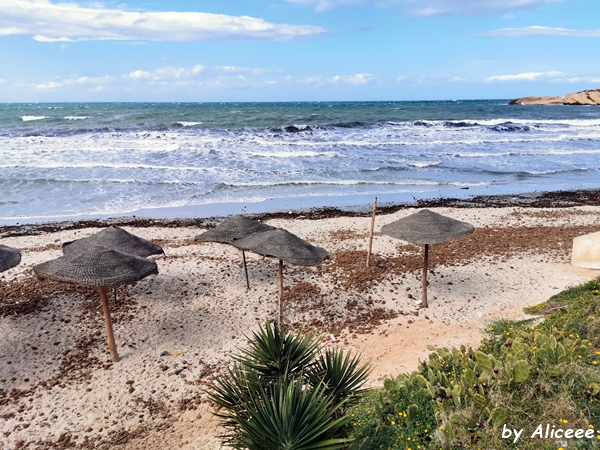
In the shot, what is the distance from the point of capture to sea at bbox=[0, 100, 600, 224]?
22.1 m

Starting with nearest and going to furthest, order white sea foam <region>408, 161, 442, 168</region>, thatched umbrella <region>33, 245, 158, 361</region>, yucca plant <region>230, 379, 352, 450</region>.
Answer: yucca plant <region>230, 379, 352, 450</region>
thatched umbrella <region>33, 245, 158, 361</region>
white sea foam <region>408, 161, 442, 168</region>

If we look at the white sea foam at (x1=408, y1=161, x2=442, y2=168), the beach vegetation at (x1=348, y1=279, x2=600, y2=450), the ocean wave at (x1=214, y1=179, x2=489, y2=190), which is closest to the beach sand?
the beach vegetation at (x1=348, y1=279, x2=600, y2=450)

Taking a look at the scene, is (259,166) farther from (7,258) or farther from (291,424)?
(291,424)

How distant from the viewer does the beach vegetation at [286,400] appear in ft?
13.2

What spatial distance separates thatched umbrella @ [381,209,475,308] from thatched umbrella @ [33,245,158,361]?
5474 millimetres

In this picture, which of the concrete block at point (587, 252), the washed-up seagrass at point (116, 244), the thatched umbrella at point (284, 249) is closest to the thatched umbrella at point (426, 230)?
the thatched umbrella at point (284, 249)

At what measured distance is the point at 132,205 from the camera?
69.6 ft

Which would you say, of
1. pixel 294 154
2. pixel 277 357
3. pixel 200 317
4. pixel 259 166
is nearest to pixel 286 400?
pixel 277 357

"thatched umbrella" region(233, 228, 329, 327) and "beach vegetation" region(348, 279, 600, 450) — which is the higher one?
"thatched umbrella" region(233, 228, 329, 327)

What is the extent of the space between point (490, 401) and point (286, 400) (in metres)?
2.11

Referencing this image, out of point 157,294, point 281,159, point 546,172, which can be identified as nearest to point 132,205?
point 157,294

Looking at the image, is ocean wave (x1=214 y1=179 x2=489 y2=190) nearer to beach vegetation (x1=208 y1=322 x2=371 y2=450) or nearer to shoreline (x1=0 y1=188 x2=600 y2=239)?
shoreline (x1=0 y1=188 x2=600 y2=239)

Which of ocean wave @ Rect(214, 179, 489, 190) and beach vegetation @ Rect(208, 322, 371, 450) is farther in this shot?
ocean wave @ Rect(214, 179, 489, 190)

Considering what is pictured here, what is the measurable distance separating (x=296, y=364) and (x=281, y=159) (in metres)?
28.3
